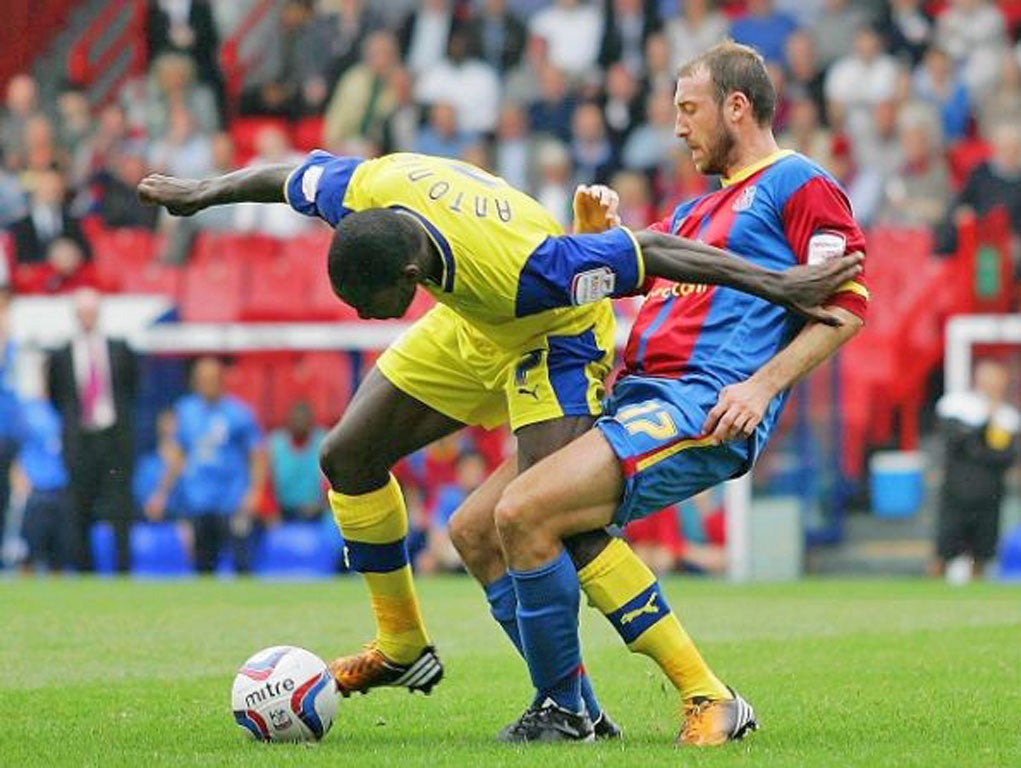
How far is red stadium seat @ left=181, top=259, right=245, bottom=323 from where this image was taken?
19.2m

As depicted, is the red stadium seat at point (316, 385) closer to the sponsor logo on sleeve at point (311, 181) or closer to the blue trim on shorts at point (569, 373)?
the blue trim on shorts at point (569, 373)

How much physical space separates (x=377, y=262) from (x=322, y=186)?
640 mm

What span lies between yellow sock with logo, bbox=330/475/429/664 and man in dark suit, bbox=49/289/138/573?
35.5 ft

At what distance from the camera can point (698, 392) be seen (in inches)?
268

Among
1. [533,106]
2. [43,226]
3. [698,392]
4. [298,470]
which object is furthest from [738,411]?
[43,226]

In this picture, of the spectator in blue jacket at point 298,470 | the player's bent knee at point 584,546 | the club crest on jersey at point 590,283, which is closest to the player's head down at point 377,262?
the club crest on jersey at point 590,283

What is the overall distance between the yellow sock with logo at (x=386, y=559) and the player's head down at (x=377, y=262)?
4.75 ft

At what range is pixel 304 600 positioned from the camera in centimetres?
1424

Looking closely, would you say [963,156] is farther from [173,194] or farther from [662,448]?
[662,448]

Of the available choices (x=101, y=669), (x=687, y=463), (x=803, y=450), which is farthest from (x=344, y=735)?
(x=803, y=450)

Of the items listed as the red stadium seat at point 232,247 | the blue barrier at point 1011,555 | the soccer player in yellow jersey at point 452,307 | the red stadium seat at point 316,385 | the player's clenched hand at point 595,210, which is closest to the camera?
the soccer player in yellow jersey at point 452,307

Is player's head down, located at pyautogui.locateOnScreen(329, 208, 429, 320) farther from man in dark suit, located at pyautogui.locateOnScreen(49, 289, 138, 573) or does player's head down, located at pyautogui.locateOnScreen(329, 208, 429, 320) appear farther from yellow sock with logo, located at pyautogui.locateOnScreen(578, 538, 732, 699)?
man in dark suit, located at pyautogui.locateOnScreen(49, 289, 138, 573)

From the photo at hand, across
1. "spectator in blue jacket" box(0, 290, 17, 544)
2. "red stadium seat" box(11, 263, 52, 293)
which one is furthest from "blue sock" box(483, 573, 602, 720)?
"red stadium seat" box(11, 263, 52, 293)

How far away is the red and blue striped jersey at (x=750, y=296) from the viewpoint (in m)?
6.82
